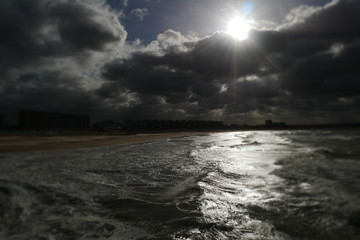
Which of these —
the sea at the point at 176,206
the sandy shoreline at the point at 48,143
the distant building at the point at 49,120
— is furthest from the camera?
the distant building at the point at 49,120

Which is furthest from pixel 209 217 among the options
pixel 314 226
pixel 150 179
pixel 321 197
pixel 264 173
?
pixel 264 173

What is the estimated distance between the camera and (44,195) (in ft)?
23.7

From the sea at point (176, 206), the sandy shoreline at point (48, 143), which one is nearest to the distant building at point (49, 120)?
the sandy shoreline at point (48, 143)

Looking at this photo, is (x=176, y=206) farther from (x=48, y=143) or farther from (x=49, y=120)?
(x=49, y=120)

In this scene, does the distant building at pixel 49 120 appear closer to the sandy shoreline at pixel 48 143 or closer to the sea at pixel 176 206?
the sandy shoreline at pixel 48 143

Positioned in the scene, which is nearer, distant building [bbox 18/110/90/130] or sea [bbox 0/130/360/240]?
sea [bbox 0/130/360/240]

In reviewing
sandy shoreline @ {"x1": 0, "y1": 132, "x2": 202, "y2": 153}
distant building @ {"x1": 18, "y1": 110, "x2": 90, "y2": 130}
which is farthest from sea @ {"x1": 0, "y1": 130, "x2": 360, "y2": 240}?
distant building @ {"x1": 18, "y1": 110, "x2": 90, "y2": 130}

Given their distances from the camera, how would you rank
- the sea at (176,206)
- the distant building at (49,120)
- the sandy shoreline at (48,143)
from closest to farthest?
the sea at (176,206) → the sandy shoreline at (48,143) → the distant building at (49,120)

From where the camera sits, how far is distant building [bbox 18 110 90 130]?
328ft

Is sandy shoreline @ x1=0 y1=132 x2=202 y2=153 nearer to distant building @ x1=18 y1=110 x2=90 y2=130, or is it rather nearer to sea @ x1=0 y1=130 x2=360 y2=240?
sea @ x1=0 y1=130 x2=360 y2=240

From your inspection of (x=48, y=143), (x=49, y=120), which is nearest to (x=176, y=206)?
(x=48, y=143)

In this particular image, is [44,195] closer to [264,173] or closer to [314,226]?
[314,226]

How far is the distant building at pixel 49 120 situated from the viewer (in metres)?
100

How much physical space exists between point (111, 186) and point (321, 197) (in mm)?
6634
